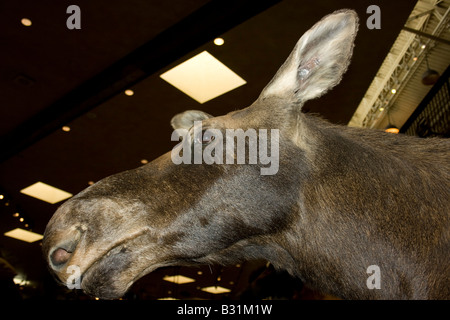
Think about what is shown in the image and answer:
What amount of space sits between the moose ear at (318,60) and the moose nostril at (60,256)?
1261mm

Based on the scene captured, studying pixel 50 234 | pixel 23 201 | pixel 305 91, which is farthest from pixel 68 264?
pixel 23 201

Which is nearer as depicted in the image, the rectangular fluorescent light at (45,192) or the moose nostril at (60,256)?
the moose nostril at (60,256)

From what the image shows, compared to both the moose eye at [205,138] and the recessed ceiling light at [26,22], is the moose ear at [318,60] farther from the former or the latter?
the recessed ceiling light at [26,22]

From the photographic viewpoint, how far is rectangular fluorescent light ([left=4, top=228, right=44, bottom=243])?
16737 millimetres

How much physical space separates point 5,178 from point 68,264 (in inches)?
502

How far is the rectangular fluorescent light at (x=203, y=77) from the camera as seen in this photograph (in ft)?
23.9

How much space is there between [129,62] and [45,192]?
27.4 feet

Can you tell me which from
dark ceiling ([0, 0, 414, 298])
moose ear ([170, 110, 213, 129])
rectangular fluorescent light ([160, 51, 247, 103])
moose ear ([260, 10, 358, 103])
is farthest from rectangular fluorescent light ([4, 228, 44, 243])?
moose ear ([260, 10, 358, 103])

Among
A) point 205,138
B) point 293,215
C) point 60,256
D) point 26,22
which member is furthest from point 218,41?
point 60,256

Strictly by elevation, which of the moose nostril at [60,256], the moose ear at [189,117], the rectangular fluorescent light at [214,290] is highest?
the rectangular fluorescent light at [214,290]

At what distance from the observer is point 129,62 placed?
7.27 meters

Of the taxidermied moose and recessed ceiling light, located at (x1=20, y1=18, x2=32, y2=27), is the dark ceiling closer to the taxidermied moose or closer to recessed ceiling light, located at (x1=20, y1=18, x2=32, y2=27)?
recessed ceiling light, located at (x1=20, y1=18, x2=32, y2=27)

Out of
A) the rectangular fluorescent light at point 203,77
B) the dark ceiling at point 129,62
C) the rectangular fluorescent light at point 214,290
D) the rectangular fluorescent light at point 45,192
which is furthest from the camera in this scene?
the rectangular fluorescent light at point 214,290

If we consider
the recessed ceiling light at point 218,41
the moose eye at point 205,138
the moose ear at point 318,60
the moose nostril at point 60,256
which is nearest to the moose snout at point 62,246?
the moose nostril at point 60,256
